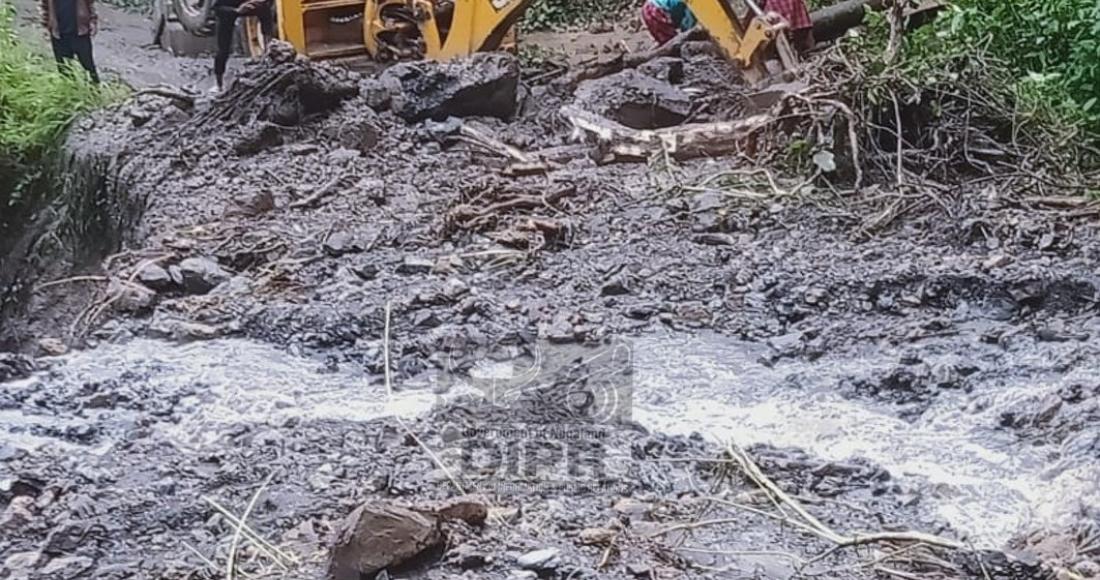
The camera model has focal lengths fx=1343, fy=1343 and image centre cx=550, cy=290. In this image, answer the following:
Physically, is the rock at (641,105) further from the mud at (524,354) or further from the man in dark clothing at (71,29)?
the man in dark clothing at (71,29)

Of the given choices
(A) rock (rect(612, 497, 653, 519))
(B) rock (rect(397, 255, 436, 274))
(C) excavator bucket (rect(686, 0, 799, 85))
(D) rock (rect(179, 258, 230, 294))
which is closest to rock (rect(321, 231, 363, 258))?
(B) rock (rect(397, 255, 436, 274))

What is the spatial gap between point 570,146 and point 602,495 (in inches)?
151

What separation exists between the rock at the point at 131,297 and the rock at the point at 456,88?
8.26ft

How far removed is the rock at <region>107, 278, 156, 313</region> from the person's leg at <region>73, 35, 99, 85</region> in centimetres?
428

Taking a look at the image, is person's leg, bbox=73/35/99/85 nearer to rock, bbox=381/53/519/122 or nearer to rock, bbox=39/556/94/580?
rock, bbox=381/53/519/122

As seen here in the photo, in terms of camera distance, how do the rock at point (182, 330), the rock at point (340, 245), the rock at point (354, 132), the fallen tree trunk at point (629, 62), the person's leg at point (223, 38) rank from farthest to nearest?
the person's leg at point (223, 38) → the fallen tree trunk at point (629, 62) → the rock at point (354, 132) → the rock at point (340, 245) → the rock at point (182, 330)

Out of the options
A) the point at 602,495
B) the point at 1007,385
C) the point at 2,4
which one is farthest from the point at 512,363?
the point at 2,4

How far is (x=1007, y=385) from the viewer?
434 cm

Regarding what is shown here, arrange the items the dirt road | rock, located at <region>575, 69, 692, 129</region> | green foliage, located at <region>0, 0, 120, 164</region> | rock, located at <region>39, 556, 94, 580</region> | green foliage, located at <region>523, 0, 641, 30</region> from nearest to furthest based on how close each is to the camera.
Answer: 1. rock, located at <region>39, 556, 94, 580</region>
2. rock, located at <region>575, 69, 692, 129</region>
3. green foliage, located at <region>0, 0, 120, 164</region>
4. the dirt road
5. green foliage, located at <region>523, 0, 641, 30</region>

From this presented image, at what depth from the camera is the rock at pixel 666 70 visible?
26.8ft

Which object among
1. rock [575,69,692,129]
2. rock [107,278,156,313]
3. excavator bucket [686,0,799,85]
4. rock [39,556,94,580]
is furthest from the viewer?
rock [575,69,692,129]

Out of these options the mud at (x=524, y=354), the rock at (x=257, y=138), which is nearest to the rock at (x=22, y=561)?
the mud at (x=524, y=354)

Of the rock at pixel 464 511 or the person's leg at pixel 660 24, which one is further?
the person's leg at pixel 660 24

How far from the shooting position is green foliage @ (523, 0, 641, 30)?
12945 millimetres
